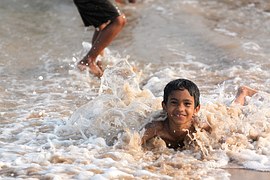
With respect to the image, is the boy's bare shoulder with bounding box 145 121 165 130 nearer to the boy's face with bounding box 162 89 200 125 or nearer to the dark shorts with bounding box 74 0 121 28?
the boy's face with bounding box 162 89 200 125

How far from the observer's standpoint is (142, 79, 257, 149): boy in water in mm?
4895

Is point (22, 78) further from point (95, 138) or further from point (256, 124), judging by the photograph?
point (256, 124)

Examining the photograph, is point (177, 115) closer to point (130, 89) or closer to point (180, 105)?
point (180, 105)

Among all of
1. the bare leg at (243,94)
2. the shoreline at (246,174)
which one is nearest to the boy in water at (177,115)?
the shoreline at (246,174)

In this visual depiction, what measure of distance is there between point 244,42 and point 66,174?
474 centimetres

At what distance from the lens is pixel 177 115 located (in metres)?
4.91

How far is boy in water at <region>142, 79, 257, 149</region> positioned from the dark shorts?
2460mm

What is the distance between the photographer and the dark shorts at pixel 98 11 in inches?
287

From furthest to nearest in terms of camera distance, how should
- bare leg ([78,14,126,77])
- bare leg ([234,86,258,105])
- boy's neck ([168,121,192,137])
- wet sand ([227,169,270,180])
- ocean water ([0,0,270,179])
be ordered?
bare leg ([78,14,126,77]), bare leg ([234,86,258,105]), boy's neck ([168,121,192,137]), ocean water ([0,0,270,179]), wet sand ([227,169,270,180])

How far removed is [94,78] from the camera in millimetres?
7176

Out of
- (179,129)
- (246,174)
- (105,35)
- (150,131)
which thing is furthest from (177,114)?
(105,35)

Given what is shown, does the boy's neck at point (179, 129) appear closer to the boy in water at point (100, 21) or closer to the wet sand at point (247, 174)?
the wet sand at point (247, 174)

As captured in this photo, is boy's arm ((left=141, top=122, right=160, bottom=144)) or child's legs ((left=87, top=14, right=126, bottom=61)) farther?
child's legs ((left=87, top=14, right=126, bottom=61))

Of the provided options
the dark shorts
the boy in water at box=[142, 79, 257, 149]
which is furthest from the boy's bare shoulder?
the dark shorts
